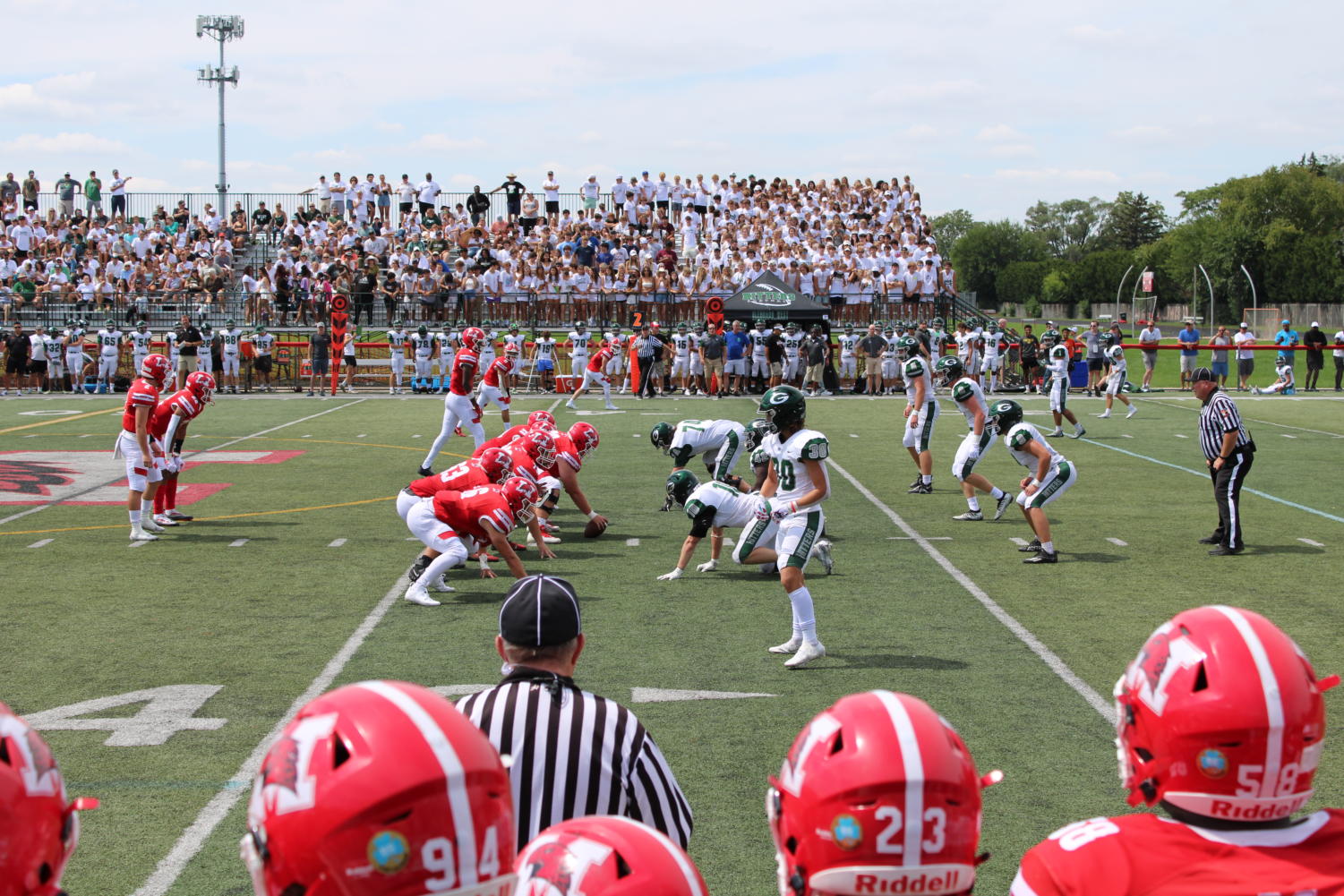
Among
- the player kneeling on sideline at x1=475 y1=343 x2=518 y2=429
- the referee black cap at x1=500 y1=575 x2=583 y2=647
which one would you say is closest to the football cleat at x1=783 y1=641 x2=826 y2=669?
the referee black cap at x1=500 y1=575 x2=583 y2=647

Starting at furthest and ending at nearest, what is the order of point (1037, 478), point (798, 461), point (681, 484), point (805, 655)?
1. point (681, 484)
2. point (1037, 478)
3. point (798, 461)
4. point (805, 655)

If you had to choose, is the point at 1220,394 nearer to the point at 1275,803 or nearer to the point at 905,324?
the point at 1275,803

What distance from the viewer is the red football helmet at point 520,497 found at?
993 centimetres

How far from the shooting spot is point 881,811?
6.93ft

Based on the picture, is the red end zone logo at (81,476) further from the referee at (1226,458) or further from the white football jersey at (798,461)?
the referee at (1226,458)

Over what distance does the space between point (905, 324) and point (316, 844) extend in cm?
3542

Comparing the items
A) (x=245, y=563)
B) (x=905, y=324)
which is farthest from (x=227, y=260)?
(x=245, y=563)

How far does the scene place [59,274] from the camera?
1512 inches

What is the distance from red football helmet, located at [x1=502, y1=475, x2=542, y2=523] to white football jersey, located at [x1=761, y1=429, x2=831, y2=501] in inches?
85.3

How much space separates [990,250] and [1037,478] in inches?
5181

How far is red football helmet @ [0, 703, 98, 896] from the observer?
6.26 ft

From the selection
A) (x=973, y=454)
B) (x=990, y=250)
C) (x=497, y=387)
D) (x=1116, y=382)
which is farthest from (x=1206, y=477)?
(x=990, y=250)

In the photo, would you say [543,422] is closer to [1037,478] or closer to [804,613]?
[1037,478]

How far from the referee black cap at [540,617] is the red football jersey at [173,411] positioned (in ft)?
34.2
